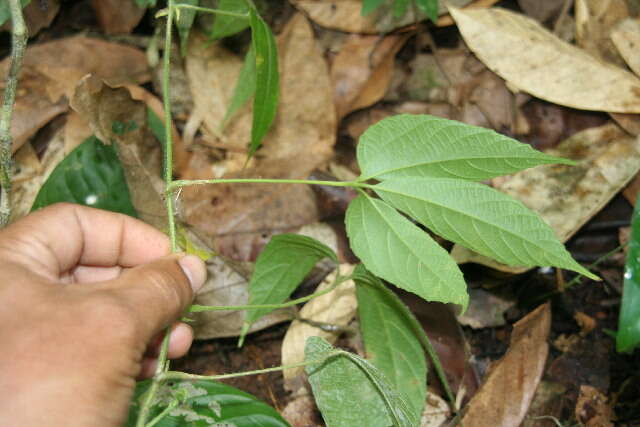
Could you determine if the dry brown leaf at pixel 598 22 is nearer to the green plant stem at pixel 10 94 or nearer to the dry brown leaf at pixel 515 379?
the dry brown leaf at pixel 515 379

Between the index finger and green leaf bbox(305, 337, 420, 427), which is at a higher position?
the index finger

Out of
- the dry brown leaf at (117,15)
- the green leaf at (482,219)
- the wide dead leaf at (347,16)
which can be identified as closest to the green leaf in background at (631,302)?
the green leaf at (482,219)

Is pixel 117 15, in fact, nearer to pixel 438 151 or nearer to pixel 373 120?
pixel 373 120

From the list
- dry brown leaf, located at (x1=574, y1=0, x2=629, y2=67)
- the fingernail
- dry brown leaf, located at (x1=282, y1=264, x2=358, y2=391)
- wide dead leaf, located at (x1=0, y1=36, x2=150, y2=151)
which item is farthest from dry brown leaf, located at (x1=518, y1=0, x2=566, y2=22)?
the fingernail


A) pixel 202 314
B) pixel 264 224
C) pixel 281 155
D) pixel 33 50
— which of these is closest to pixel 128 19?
pixel 33 50

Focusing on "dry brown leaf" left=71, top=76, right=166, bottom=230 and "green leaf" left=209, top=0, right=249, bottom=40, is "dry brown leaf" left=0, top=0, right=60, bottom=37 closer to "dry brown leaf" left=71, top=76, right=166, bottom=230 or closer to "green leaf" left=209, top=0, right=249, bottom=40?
"dry brown leaf" left=71, top=76, right=166, bottom=230

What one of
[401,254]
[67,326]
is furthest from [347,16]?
[67,326]
